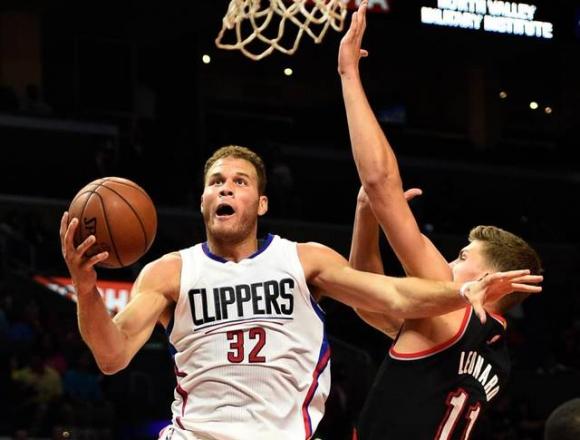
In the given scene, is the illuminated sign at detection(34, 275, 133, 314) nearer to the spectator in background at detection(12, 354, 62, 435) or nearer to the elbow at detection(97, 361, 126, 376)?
the spectator in background at detection(12, 354, 62, 435)

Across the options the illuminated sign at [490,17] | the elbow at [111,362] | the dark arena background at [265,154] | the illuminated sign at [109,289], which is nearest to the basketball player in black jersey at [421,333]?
the elbow at [111,362]

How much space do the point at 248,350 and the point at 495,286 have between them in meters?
0.92

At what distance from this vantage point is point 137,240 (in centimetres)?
432

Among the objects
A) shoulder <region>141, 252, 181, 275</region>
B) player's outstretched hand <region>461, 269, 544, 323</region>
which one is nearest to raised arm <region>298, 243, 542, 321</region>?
player's outstretched hand <region>461, 269, 544, 323</region>

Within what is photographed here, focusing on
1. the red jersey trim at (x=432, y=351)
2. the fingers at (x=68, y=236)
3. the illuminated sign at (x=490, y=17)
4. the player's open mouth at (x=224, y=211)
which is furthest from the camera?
the illuminated sign at (x=490, y=17)

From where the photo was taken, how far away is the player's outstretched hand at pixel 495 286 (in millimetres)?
3918

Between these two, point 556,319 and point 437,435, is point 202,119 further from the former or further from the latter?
point 437,435

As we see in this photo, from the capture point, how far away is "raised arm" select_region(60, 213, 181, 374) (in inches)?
155

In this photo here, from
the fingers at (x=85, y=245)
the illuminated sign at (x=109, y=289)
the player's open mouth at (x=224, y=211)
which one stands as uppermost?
the player's open mouth at (x=224, y=211)

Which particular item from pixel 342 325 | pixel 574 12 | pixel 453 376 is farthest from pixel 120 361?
pixel 342 325

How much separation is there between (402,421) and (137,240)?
1158mm

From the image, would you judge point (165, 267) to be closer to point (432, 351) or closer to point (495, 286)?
point (432, 351)

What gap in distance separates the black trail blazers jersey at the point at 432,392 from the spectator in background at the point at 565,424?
293 mm

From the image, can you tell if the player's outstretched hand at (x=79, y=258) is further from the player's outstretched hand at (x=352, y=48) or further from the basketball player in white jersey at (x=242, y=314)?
the player's outstretched hand at (x=352, y=48)
